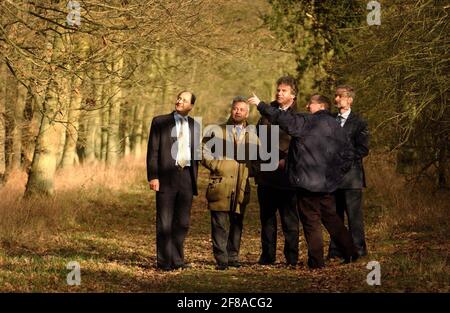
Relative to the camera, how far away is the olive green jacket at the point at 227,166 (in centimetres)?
919

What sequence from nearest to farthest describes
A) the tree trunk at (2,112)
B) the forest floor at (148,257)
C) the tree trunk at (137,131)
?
1. the forest floor at (148,257)
2. the tree trunk at (2,112)
3. the tree trunk at (137,131)

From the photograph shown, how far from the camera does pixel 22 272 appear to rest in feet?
27.7

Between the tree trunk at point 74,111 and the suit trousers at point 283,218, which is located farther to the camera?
the tree trunk at point 74,111

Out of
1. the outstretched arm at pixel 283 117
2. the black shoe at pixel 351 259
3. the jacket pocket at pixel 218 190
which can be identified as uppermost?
the outstretched arm at pixel 283 117

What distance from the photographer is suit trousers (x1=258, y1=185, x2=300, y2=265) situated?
30.7 feet

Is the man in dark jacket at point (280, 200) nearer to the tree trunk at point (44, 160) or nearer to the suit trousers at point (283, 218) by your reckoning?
the suit trousers at point (283, 218)

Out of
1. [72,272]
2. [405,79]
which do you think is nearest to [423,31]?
[405,79]

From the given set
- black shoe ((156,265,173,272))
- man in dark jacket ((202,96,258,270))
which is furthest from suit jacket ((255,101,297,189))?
black shoe ((156,265,173,272))

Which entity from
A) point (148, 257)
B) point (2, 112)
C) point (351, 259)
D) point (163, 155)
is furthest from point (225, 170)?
point (2, 112)

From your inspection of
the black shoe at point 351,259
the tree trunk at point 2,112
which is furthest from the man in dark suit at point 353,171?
the tree trunk at point 2,112

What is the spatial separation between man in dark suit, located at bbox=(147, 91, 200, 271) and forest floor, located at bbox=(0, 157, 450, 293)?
36 cm

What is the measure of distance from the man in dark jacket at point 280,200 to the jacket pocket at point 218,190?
1.29 ft

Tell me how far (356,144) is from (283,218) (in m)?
1.23

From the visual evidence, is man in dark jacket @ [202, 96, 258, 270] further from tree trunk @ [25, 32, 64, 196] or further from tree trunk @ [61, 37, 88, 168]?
tree trunk @ [25, 32, 64, 196]
